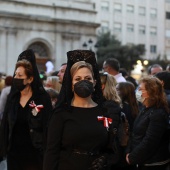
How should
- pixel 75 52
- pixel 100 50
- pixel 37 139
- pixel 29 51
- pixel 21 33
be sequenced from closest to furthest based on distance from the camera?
pixel 75 52 → pixel 37 139 → pixel 29 51 → pixel 21 33 → pixel 100 50

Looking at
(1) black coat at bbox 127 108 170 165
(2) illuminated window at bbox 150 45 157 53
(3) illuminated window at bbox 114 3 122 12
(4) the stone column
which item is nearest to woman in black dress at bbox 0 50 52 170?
(1) black coat at bbox 127 108 170 165

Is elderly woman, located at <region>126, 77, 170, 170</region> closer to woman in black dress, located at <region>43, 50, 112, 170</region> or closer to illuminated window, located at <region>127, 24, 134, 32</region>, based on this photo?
woman in black dress, located at <region>43, 50, 112, 170</region>

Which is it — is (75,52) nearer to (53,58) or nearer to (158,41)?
(53,58)

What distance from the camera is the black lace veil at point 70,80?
427 centimetres

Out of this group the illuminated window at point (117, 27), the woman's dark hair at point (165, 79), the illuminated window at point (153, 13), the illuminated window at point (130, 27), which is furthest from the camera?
the illuminated window at point (153, 13)

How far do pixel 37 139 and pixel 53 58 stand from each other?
31.4m

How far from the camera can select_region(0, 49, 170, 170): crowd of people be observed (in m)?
4.13

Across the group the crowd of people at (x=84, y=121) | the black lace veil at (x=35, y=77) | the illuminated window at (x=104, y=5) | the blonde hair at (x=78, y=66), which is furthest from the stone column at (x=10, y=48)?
the blonde hair at (x=78, y=66)

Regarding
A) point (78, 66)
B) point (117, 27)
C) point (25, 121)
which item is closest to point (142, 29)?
point (117, 27)

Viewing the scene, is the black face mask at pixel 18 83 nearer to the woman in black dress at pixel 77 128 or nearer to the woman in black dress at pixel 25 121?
the woman in black dress at pixel 25 121

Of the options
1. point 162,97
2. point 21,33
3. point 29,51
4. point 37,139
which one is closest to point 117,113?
point 162,97

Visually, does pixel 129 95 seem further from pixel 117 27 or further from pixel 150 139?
pixel 117 27

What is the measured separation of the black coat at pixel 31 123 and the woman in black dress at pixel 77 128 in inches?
60.7

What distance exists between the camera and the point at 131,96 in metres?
7.09
